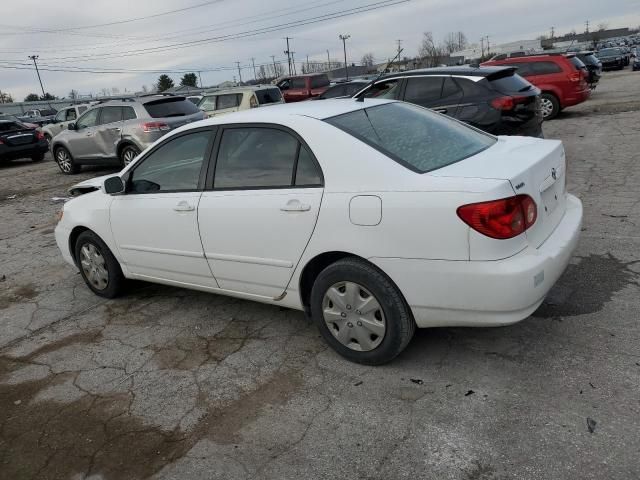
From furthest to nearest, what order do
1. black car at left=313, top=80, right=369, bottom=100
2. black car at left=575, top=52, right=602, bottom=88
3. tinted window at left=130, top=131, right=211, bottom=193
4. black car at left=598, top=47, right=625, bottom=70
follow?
1. black car at left=598, top=47, right=625, bottom=70
2. black car at left=575, top=52, right=602, bottom=88
3. black car at left=313, top=80, right=369, bottom=100
4. tinted window at left=130, top=131, right=211, bottom=193

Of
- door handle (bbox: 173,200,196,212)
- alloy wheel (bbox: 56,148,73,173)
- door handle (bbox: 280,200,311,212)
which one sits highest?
door handle (bbox: 280,200,311,212)

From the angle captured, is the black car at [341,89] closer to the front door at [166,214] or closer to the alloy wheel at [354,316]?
the front door at [166,214]

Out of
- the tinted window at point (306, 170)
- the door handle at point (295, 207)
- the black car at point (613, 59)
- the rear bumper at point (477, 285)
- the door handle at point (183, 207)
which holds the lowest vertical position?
the black car at point (613, 59)

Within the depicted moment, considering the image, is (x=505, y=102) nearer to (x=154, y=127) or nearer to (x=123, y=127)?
(x=154, y=127)

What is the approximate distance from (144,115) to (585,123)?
10.2m

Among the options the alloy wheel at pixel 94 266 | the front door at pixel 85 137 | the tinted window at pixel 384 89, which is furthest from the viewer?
the front door at pixel 85 137

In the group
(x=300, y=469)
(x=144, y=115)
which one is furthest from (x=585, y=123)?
(x=300, y=469)

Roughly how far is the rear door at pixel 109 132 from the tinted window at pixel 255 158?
887 centimetres

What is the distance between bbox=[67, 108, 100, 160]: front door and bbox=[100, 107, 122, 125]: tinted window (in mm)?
277

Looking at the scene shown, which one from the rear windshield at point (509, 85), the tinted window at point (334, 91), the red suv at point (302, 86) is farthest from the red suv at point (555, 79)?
the red suv at point (302, 86)

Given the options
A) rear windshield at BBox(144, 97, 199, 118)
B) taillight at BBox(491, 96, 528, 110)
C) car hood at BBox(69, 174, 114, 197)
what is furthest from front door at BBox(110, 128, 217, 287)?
rear windshield at BBox(144, 97, 199, 118)

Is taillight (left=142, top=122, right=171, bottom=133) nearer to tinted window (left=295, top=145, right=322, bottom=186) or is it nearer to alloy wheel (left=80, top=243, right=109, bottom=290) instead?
alloy wheel (left=80, top=243, right=109, bottom=290)

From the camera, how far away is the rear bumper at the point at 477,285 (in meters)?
2.79

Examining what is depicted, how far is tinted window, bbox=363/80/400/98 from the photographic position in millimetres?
9008
